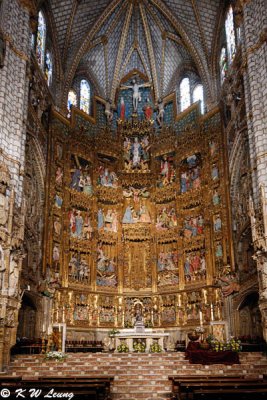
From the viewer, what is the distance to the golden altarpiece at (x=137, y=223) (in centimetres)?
2991

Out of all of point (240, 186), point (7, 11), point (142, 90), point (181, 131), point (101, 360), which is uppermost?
point (142, 90)

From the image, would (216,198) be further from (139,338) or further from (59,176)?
(139,338)

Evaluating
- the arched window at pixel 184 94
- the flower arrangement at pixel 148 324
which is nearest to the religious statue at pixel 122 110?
the arched window at pixel 184 94

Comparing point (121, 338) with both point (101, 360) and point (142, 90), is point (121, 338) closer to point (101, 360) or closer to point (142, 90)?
point (101, 360)

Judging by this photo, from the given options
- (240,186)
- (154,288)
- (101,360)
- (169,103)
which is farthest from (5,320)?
(169,103)

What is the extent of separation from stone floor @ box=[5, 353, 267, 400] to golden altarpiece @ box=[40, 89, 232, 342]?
6746 millimetres

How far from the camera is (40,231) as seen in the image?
2931 centimetres

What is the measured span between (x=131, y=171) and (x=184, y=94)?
805cm

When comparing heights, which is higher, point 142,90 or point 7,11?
point 142,90

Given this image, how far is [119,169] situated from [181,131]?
5527mm

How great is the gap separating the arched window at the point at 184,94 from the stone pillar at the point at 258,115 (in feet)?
36.0

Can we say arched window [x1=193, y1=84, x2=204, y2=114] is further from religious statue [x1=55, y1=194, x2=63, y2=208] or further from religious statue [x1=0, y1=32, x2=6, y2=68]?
religious statue [x1=0, y1=32, x2=6, y2=68]

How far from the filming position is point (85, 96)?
1503 inches

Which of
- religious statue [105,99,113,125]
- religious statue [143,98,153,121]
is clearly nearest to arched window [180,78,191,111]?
religious statue [143,98,153,121]
